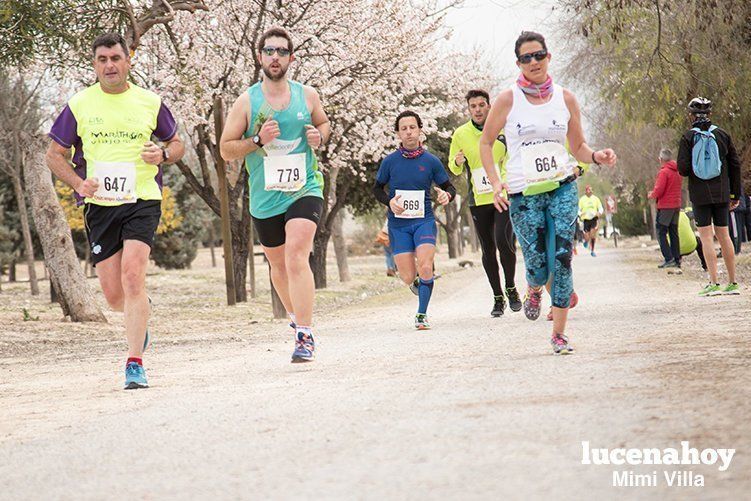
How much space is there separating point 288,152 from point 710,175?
6443mm

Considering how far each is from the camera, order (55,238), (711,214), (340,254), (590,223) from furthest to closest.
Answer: (590,223), (340,254), (55,238), (711,214)

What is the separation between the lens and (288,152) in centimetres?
877

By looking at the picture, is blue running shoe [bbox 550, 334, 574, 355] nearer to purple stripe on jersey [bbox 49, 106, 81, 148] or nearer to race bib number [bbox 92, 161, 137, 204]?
race bib number [bbox 92, 161, 137, 204]

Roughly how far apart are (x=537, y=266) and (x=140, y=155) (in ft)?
9.27


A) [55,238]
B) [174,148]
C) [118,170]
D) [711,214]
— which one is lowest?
[711,214]

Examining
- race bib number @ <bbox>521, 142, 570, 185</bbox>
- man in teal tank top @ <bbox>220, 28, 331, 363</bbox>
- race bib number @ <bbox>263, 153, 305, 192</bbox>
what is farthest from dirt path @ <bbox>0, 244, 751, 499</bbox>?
race bib number @ <bbox>263, 153, 305, 192</bbox>

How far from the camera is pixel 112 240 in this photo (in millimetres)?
8148

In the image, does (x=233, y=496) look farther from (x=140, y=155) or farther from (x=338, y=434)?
(x=140, y=155)

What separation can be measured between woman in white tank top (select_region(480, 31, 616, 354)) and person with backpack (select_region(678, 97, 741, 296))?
5.68m

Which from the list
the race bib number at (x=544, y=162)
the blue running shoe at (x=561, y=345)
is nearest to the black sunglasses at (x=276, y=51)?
the race bib number at (x=544, y=162)

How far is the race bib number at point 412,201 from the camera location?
12.1 meters

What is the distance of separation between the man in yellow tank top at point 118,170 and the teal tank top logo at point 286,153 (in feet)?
2.89

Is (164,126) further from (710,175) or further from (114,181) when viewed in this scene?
(710,175)

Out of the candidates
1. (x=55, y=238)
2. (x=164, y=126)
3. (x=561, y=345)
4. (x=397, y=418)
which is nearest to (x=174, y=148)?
(x=164, y=126)
